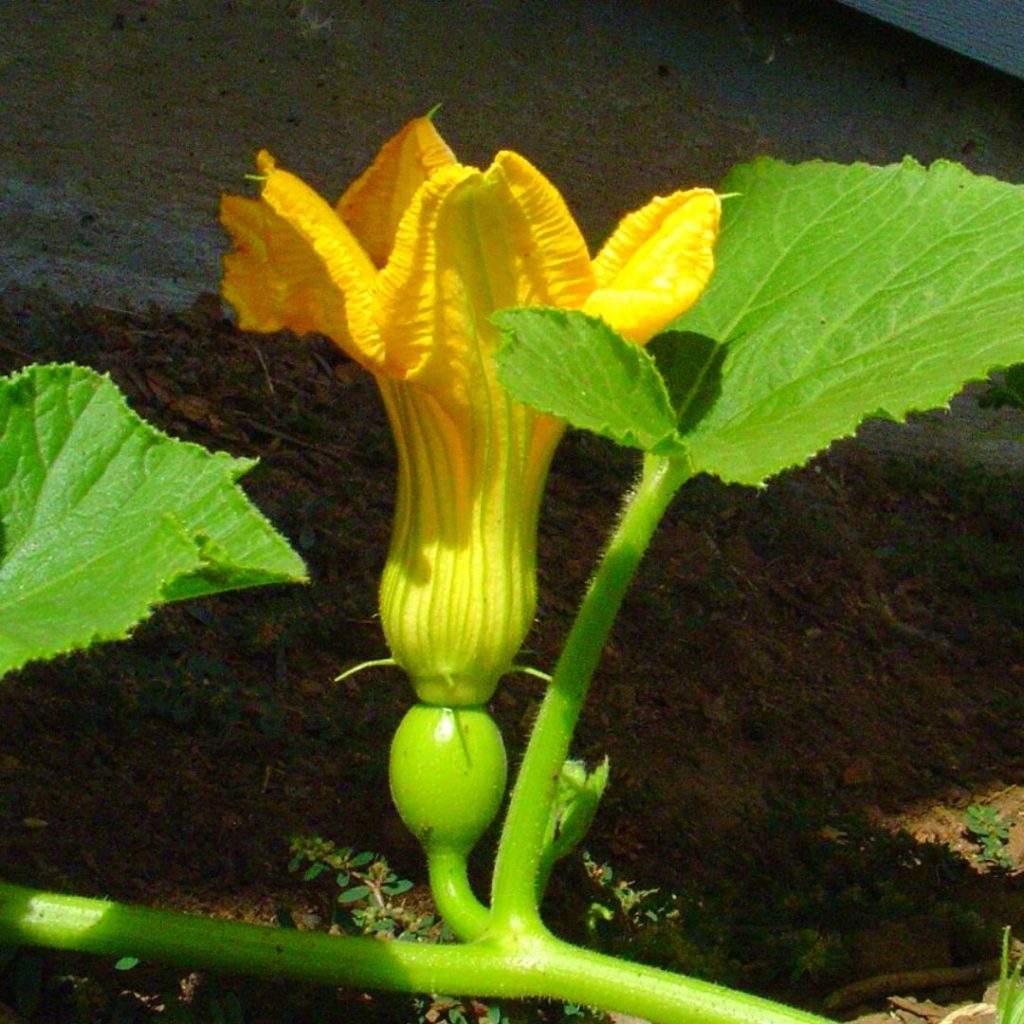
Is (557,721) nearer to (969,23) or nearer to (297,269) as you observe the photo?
(297,269)

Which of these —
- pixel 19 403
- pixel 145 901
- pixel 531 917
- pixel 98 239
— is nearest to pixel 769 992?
pixel 531 917

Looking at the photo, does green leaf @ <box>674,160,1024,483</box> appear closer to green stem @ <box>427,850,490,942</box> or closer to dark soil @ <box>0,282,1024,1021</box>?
green stem @ <box>427,850,490,942</box>

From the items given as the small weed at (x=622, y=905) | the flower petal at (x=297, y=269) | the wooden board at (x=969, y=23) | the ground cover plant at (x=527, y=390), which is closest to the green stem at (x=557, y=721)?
the ground cover plant at (x=527, y=390)

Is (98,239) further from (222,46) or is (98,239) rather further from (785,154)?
(785,154)

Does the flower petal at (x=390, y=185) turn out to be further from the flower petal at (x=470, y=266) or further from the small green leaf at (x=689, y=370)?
the small green leaf at (x=689, y=370)

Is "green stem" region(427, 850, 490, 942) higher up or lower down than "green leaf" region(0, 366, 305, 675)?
lower down

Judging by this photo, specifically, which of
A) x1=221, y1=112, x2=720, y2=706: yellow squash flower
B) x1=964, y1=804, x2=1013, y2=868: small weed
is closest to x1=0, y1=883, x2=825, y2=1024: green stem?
x1=221, y1=112, x2=720, y2=706: yellow squash flower
